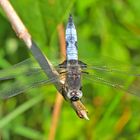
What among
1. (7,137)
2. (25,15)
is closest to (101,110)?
(7,137)

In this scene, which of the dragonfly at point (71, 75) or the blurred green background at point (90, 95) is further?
the blurred green background at point (90, 95)

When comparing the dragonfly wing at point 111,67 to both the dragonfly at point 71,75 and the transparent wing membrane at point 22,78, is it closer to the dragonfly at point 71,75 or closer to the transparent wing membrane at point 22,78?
the dragonfly at point 71,75

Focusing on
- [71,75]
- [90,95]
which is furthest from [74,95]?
[90,95]

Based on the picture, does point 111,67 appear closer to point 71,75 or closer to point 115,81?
point 115,81

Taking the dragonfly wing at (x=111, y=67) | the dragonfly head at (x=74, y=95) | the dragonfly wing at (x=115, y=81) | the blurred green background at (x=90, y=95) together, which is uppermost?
the blurred green background at (x=90, y=95)

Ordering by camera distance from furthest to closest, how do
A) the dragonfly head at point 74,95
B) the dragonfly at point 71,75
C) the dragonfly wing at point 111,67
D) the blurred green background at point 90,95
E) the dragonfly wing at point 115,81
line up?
the blurred green background at point 90,95 → the dragonfly wing at point 111,67 → the dragonfly wing at point 115,81 → the dragonfly at point 71,75 → the dragonfly head at point 74,95

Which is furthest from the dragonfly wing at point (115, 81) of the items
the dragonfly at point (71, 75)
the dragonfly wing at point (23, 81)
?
the dragonfly wing at point (23, 81)
